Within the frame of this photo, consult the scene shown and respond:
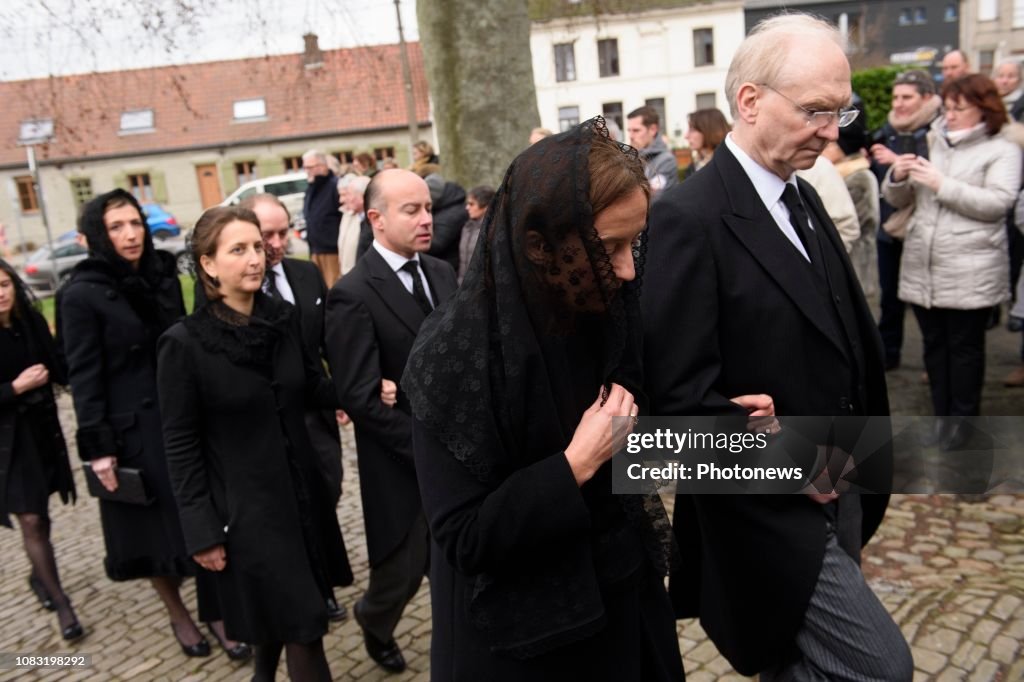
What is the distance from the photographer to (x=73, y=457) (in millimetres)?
8023

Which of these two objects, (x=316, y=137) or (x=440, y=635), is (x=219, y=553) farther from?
(x=316, y=137)

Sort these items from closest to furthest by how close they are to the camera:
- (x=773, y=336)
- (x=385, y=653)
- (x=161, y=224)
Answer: (x=773, y=336)
(x=385, y=653)
(x=161, y=224)

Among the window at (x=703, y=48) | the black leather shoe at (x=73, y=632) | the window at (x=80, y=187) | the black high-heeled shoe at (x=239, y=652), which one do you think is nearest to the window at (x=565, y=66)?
the window at (x=703, y=48)

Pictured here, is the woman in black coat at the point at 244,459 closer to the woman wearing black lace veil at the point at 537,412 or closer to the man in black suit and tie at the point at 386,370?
the man in black suit and tie at the point at 386,370

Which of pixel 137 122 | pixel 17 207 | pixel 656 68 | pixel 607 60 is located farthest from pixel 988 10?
pixel 17 207

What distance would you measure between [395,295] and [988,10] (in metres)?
59.8

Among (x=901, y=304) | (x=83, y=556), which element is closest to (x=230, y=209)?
(x=83, y=556)

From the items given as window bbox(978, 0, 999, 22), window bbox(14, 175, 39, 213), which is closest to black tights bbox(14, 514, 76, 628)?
window bbox(14, 175, 39, 213)

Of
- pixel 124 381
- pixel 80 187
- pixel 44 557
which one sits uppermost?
pixel 80 187

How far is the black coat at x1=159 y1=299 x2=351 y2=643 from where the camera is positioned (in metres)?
3.12

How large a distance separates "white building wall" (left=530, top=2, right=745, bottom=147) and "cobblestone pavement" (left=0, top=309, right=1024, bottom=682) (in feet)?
138

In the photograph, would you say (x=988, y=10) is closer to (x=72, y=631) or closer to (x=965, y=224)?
(x=965, y=224)

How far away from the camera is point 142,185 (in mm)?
41688

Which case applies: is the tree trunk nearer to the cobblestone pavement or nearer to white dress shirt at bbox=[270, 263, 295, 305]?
white dress shirt at bbox=[270, 263, 295, 305]
